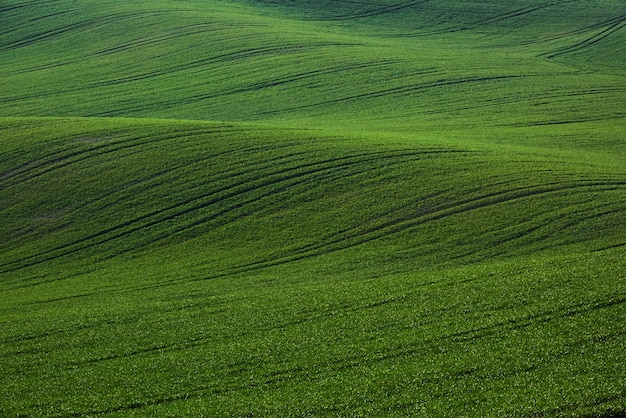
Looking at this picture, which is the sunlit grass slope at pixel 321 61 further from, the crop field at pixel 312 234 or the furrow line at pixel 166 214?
the furrow line at pixel 166 214

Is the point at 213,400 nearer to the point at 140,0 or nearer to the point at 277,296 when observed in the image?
the point at 277,296

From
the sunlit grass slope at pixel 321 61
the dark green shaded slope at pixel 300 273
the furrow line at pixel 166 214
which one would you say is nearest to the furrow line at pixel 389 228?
the dark green shaded slope at pixel 300 273

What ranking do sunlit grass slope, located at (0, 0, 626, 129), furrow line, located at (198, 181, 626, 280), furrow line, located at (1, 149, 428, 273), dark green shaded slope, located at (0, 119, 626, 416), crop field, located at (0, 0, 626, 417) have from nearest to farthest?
1. dark green shaded slope, located at (0, 119, 626, 416)
2. crop field, located at (0, 0, 626, 417)
3. furrow line, located at (198, 181, 626, 280)
4. furrow line, located at (1, 149, 428, 273)
5. sunlit grass slope, located at (0, 0, 626, 129)

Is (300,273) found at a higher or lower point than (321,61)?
lower

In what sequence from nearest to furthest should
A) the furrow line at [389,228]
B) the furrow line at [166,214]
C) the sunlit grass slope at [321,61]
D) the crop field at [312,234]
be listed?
the crop field at [312,234] → the furrow line at [389,228] → the furrow line at [166,214] → the sunlit grass slope at [321,61]

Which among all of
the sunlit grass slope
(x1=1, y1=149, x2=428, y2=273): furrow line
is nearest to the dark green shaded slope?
(x1=1, y1=149, x2=428, y2=273): furrow line

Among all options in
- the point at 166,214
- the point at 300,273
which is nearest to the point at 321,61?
the point at 166,214

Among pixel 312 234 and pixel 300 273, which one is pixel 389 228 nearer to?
pixel 312 234

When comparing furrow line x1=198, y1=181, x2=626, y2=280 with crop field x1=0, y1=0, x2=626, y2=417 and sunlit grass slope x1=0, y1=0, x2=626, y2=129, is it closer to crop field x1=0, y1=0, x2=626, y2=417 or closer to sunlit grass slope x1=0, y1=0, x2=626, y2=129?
crop field x1=0, y1=0, x2=626, y2=417
